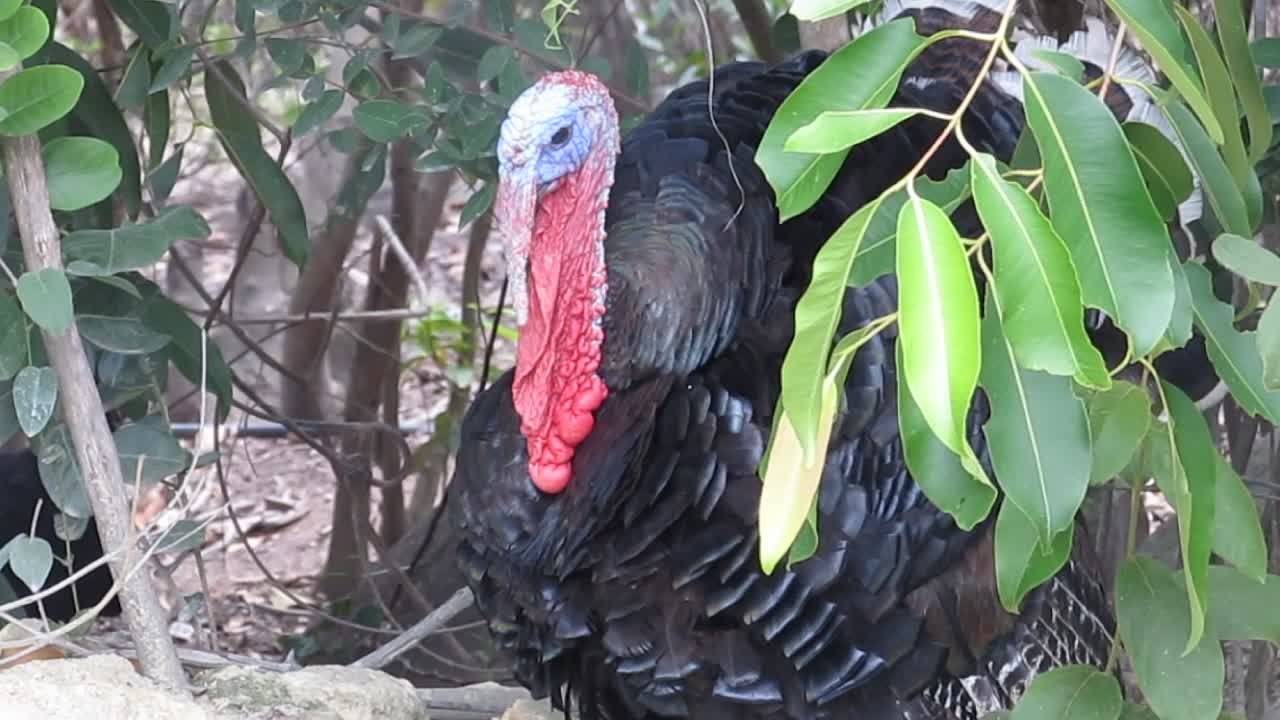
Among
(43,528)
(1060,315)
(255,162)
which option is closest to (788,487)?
(1060,315)

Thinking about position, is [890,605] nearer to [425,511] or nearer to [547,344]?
[547,344]

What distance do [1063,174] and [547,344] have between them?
40.8 inches

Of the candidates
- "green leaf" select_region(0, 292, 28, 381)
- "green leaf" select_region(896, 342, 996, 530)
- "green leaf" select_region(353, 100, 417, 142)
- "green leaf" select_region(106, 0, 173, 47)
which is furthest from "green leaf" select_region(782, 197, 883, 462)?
"green leaf" select_region(106, 0, 173, 47)

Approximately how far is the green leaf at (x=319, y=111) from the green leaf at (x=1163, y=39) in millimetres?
1409

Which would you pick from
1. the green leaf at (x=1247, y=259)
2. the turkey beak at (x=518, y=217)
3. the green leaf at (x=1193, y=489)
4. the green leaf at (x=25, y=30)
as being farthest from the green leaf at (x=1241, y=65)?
the green leaf at (x=25, y=30)

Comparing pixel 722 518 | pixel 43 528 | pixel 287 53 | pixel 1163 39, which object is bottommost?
pixel 43 528

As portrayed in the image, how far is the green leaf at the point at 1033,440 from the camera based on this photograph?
1.24 m

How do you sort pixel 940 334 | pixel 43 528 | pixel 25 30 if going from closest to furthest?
1. pixel 940 334
2. pixel 25 30
3. pixel 43 528

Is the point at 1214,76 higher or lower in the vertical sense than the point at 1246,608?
higher

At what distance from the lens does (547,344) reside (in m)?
2.13

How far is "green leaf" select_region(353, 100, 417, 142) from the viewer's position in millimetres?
2332

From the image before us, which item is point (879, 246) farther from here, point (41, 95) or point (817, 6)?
point (41, 95)

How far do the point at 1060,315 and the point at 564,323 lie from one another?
108 cm

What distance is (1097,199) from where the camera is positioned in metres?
1.17
